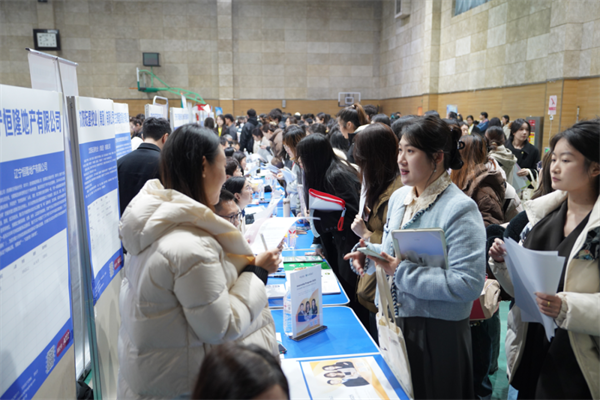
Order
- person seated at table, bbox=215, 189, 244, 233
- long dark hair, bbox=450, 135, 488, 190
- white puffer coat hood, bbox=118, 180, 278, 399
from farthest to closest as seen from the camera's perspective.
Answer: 1. long dark hair, bbox=450, 135, 488, 190
2. person seated at table, bbox=215, 189, 244, 233
3. white puffer coat hood, bbox=118, 180, 278, 399

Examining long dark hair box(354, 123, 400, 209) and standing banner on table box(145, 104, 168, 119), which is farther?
standing banner on table box(145, 104, 168, 119)

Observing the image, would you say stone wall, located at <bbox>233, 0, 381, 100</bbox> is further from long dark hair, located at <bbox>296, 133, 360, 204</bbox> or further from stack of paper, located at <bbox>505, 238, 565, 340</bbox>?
stack of paper, located at <bbox>505, 238, 565, 340</bbox>

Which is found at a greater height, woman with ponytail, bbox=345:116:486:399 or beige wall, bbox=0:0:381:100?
beige wall, bbox=0:0:381:100

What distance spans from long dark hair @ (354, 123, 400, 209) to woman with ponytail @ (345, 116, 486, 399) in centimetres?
51

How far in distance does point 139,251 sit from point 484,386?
2201 millimetres

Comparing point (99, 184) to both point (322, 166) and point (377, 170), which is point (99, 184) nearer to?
point (322, 166)

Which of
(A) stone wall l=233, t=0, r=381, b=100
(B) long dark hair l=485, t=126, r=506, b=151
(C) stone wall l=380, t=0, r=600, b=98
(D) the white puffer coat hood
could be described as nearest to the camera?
(D) the white puffer coat hood

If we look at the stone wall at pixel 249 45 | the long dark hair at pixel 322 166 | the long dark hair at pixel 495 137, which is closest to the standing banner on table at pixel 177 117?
the long dark hair at pixel 322 166

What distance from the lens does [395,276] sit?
1.74m

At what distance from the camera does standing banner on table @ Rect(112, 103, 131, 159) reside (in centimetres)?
292

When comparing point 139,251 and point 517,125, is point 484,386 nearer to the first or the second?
point 139,251

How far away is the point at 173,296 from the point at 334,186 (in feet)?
6.00

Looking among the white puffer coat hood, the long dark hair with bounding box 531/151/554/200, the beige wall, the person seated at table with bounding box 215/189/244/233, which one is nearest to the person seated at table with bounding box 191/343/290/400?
the white puffer coat hood

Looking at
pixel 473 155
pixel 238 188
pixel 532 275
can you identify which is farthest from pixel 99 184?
pixel 473 155
